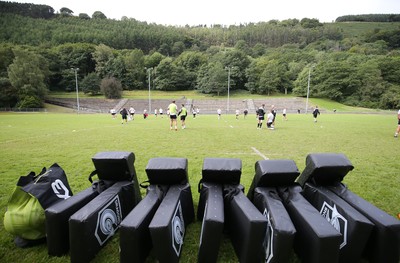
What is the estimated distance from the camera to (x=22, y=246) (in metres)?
3.00

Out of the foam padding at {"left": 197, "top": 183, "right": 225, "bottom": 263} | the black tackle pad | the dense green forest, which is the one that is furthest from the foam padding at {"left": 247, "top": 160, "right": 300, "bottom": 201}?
the dense green forest

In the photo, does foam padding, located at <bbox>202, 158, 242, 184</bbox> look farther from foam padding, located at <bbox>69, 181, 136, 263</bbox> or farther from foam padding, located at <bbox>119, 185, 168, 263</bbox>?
foam padding, located at <bbox>69, 181, 136, 263</bbox>

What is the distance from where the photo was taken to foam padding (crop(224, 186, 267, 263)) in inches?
97.3

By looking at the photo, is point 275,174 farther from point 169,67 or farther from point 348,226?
point 169,67

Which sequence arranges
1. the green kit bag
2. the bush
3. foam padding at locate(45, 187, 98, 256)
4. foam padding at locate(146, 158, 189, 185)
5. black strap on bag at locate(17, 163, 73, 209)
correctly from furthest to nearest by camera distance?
the bush
foam padding at locate(146, 158, 189, 185)
black strap on bag at locate(17, 163, 73, 209)
the green kit bag
foam padding at locate(45, 187, 98, 256)

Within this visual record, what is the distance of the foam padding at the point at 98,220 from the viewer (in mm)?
2625

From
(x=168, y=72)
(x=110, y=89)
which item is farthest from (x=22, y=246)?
(x=168, y=72)

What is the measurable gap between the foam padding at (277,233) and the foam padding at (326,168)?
Result: 0.81 metres

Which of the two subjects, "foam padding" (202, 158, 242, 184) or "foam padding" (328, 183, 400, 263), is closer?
"foam padding" (328, 183, 400, 263)

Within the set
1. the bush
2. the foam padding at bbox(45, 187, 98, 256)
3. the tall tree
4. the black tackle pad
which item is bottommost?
the bush

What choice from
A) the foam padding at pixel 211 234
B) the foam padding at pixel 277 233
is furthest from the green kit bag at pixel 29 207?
the foam padding at pixel 277 233

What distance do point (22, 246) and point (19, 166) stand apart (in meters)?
4.77

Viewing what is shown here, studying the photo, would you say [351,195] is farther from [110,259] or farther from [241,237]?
[110,259]

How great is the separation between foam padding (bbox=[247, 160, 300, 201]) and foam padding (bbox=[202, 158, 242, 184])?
0.97 feet
